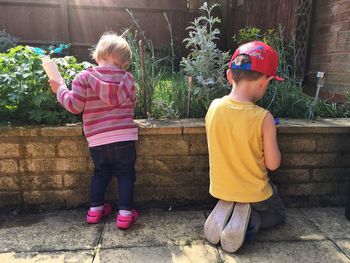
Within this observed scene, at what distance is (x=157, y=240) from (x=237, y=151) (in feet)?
2.71

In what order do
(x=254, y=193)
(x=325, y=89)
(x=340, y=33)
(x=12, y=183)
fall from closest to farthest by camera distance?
(x=254, y=193) → (x=12, y=183) → (x=340, y=33) → (x=325, y=89)

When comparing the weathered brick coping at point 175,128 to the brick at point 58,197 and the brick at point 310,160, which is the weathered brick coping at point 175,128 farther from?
the brick at point 58,197

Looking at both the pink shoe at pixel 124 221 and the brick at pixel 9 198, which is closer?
the pink shoe at pixel 124 221

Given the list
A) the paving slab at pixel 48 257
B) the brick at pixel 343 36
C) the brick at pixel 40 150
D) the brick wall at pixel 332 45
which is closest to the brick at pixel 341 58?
the brick wall at pixel 332 45

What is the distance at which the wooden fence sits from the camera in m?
7.51

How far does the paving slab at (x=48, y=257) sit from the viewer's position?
217cm

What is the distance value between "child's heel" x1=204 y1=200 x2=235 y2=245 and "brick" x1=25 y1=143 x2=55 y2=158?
4.36 ft

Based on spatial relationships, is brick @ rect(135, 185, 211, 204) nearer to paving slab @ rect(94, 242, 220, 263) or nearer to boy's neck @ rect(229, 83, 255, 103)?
paving slab @ rect(94, 242, 220, 263)

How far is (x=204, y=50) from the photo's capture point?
3.16m

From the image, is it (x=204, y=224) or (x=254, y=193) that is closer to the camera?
(x=254, y=193)

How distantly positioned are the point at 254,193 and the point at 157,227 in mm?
762

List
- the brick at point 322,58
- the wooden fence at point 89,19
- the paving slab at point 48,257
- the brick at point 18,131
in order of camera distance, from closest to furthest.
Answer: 1. the paving slab at point 48,257
2. the brick at point 18,131
3. the brick at point 322,58
4. the wooden fence at point 89,19

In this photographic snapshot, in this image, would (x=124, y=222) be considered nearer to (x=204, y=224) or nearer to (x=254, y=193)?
(x=204, y=224)

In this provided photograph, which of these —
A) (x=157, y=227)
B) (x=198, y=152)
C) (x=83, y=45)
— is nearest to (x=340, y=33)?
(x=198, y=152)
